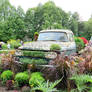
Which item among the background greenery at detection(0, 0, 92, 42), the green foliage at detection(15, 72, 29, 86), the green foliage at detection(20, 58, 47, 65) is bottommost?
the green foliage at detection(15, 72, 29, 86)

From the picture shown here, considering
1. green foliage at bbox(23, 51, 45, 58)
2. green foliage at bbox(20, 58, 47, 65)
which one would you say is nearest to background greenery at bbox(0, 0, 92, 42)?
green foliage at bbox(23, 51, 45, 58)

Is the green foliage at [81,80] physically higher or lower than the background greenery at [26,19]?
lower

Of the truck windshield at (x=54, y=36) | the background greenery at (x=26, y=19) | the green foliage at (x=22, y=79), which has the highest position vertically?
the background greenery at (x=26, y=19)

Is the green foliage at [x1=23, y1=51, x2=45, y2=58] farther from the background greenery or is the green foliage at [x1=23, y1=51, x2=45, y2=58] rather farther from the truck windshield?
the background greenery

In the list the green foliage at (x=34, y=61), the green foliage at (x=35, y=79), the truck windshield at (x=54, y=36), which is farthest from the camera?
the truck windshield at (x=54, y=36)

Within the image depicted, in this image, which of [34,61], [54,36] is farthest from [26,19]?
[34,61]

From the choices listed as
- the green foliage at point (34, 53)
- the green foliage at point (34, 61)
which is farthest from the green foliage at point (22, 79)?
the green foliage at point (34, 53)

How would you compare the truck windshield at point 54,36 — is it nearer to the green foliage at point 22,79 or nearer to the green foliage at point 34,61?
the green foliage at point 34,61

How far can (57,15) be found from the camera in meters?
27.0

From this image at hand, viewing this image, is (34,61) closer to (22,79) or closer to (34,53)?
(34,53)

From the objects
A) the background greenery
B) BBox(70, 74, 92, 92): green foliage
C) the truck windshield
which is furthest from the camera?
the background greenery

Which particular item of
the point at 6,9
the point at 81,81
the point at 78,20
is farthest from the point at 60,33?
the point at 78,20

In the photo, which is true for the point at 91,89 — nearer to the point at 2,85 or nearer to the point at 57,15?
the point at 2,85

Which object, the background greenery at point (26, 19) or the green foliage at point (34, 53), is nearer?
the green foliage at point (34, 53)
